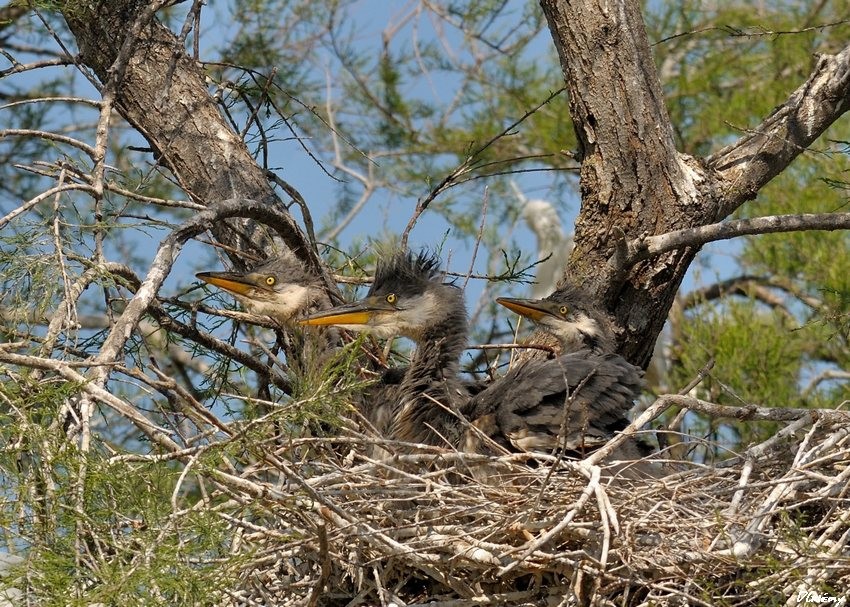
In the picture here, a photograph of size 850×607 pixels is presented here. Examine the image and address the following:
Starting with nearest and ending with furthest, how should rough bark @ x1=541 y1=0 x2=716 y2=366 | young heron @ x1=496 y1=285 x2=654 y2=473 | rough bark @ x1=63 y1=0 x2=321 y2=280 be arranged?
1. young heron @ x1=496 y1=285 x2=654 y2=473
2. rough bark @ x1=541 y1=0 x2=716 y2=366
3. rough bark @ x1=63 y1=0 x2=321 y2=280

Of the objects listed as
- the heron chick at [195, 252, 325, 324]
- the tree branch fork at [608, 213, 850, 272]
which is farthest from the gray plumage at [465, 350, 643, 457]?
the heron chick at [195, 252, 325, 324]

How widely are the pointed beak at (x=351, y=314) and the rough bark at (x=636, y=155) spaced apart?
30.6 inches

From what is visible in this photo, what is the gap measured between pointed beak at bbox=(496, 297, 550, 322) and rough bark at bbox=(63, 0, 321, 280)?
80 cm

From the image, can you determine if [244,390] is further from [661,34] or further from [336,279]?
[661,34]

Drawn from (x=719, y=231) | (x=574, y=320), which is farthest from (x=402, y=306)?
(x=719, y=231)

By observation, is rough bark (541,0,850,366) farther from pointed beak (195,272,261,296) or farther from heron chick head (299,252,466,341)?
pointed beak (195,272,261,296)

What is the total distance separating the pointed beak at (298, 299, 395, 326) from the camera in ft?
16.3

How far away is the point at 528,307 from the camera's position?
5.27m

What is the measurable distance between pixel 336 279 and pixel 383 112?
3843mm

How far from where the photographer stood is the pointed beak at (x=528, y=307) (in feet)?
16.9

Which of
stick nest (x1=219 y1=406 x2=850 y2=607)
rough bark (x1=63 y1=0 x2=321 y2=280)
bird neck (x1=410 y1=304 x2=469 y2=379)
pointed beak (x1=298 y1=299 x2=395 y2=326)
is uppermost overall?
rough bark (x1=63 y1=0 x2=321 y2=280)

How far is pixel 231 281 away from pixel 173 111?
698mm

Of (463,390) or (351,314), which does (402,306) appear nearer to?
(351,314)

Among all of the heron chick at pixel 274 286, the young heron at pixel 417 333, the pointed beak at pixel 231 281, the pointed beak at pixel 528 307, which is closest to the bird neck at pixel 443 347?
the young heron at pixel 417 333
